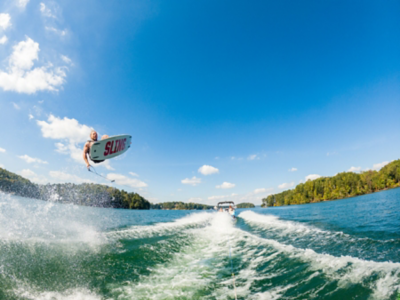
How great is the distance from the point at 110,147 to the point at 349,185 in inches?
5251

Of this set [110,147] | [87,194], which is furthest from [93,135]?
[87,194]

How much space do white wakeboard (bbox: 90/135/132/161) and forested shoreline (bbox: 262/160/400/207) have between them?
126m

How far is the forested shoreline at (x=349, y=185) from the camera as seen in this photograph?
9438 centimetres

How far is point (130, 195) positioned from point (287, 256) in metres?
152

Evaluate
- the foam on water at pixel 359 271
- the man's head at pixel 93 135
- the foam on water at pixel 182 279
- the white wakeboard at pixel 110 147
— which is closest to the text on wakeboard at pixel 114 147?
the white wakeboard at pixel 110 147

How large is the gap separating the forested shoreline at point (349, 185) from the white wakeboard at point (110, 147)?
412 feet

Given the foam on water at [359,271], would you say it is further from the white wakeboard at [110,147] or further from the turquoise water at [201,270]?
the white wakeboard at [110,147]

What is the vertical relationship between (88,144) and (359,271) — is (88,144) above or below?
above

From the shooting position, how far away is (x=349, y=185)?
103m

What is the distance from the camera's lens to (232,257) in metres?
11.1

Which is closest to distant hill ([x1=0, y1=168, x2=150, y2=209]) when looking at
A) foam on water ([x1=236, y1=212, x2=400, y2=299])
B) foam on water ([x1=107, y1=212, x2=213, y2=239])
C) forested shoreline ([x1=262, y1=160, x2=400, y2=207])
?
foam on water ([x1=107, y1=212, x2=213, y2=239])

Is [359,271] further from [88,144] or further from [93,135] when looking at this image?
[93,135]

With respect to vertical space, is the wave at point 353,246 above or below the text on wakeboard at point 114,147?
below

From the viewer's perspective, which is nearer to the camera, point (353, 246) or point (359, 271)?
point (359, 271)
